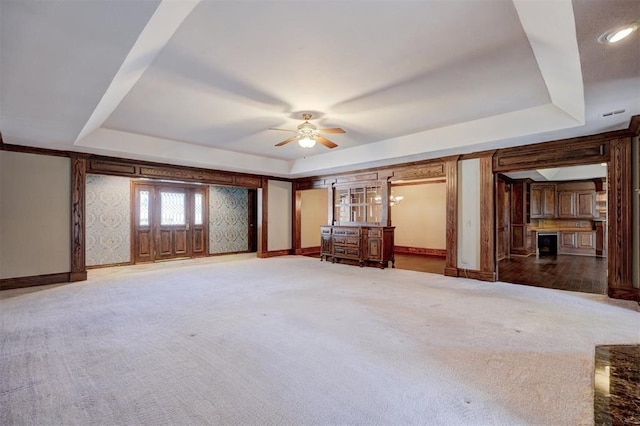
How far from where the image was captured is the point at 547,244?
32.6 feet

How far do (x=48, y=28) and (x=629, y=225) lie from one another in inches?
265

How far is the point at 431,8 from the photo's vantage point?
2.28 meters

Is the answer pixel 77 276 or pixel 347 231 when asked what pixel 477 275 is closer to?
pixel 347 231

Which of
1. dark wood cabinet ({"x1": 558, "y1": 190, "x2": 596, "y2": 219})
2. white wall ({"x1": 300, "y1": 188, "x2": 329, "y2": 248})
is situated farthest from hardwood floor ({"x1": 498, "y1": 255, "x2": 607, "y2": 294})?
white wall ({"x1": 300, "y1": 188, "x2": 329, "y2": 248})

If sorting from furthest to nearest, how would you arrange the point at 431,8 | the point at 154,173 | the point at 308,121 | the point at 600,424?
the point at 154,173 → the point at 308,121 → the point at 431,8 → the point at 600,424

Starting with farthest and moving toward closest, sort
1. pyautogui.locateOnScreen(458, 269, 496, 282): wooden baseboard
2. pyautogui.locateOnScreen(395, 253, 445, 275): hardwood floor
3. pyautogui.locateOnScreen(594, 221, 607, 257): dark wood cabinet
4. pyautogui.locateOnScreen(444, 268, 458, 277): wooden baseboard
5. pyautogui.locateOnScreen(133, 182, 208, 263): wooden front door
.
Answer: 1. pyautogui.locateOnScreen(594, 221, 607, 257): dark wood cabinet
2. pyautogui.locateOnScreen(133, 182, 208, 263): wooden front door
3. pyautogui.locateOnScreen(395, 253, 445, 275): hardwood floor
4. pyautogui.locateOnScreen(444, 268, 458, 277): wooden baseboard
5. pyautogui.locateOnScreen(458, 269, 496, 282): wooden baseboard

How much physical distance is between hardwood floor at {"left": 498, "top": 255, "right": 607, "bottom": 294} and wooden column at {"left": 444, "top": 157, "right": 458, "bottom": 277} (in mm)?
894

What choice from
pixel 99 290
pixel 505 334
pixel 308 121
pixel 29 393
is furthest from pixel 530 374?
pixel 99 290

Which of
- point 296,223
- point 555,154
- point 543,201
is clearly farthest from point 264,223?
point 543,201

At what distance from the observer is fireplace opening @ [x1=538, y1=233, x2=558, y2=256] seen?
9609 millimetres

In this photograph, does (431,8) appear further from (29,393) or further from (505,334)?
(29,393)

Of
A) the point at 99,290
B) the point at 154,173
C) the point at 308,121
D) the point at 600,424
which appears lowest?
the point at 99,290

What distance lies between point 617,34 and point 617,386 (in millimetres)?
2483

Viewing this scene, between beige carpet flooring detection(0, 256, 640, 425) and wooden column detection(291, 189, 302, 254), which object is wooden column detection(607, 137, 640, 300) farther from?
wooden column detection(291, 189, 302, 254)
